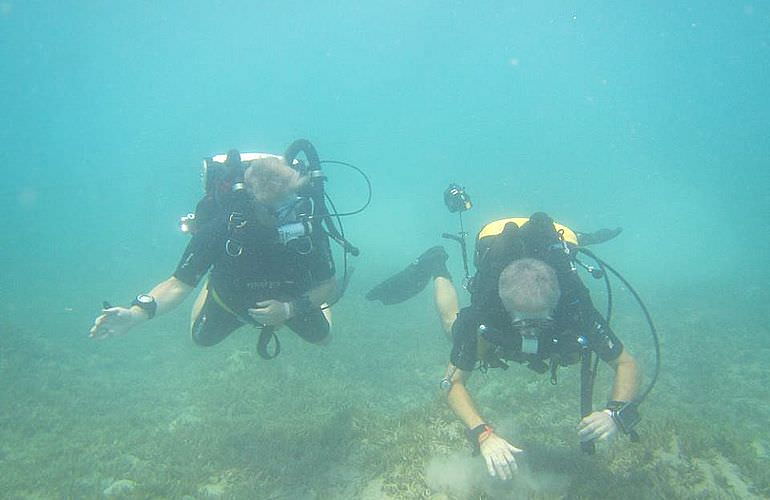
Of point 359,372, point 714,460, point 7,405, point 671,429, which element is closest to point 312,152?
point 671,429

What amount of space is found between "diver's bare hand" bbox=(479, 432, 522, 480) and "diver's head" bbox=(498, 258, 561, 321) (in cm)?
123

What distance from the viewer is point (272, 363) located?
12047 mm

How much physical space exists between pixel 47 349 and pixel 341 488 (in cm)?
1410

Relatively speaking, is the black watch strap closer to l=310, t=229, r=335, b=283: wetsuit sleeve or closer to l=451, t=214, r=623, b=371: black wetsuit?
l=310, t=229, r=335, b=283: wetsuit sleeve

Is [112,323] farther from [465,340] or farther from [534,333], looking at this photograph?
[534,333]

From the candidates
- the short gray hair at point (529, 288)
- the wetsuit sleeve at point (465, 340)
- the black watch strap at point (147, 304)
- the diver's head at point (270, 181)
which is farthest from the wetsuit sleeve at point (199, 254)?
the short gray hair at point (529, 288)

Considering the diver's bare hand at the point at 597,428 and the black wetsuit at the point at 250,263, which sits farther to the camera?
the black wetsuit at the point at 250,263

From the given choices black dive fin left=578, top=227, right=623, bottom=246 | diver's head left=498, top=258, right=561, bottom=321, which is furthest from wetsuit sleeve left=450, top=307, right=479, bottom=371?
black dive fin left=578, top=227, right=623, bottom=246

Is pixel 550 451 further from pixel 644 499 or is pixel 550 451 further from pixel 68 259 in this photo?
pixel 68 259

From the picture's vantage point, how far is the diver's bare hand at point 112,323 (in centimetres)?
470

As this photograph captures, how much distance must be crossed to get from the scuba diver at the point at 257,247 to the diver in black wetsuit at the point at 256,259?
0.01m

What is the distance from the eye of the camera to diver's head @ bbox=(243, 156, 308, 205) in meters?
5.28

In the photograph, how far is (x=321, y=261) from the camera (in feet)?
20.5

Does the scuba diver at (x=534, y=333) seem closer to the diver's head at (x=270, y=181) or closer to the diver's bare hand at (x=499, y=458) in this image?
the diver's bare hand at (x=499, y=458)
